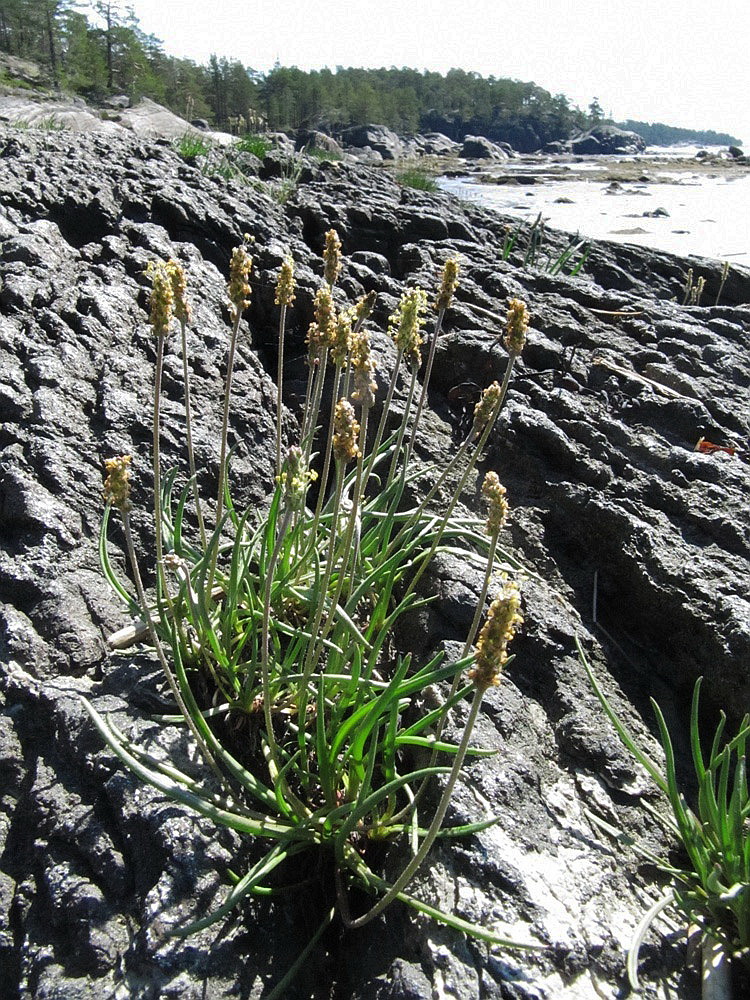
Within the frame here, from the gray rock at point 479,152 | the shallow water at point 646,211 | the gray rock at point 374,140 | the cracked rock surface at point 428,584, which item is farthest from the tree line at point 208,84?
the cracked rock surface at point 428,584

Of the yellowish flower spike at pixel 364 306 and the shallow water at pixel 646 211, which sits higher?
the yellowish flower spike at pixel 364 306

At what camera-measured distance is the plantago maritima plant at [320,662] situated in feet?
5.45

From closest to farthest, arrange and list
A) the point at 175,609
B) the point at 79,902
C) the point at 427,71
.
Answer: the point at 79,902 < the point at 175,609 < the point at 427,71

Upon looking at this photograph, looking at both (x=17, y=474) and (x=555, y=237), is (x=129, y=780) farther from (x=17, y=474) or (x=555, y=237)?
(x=555, y=237)

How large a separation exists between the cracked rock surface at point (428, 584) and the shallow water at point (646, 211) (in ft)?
15.2

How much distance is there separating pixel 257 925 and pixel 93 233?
3.64 metres

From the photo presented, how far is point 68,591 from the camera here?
243 centimetres

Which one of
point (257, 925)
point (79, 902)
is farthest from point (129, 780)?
point (257, 925)

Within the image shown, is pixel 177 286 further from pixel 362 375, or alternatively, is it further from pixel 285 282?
pixel 362 375

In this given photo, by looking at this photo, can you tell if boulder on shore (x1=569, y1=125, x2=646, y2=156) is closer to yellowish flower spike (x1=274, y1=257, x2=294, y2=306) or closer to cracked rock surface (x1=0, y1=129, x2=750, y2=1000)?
cracked rock surface (x1=0, y1=129, x2=750, y2=1000)

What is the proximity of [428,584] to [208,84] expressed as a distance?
75421 mm

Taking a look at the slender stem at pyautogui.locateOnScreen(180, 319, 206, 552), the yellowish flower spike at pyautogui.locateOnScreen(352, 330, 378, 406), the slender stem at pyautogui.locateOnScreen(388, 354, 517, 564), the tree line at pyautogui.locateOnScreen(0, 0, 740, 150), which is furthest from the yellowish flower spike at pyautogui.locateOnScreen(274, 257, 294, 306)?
the tree line at pyautogui.locateOnScreen(0, 0, 740, 150)

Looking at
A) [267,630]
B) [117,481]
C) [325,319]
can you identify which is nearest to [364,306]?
[325,319]

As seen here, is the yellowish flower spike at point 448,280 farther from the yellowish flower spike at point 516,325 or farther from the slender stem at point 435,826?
the slender stem at point 435,826
